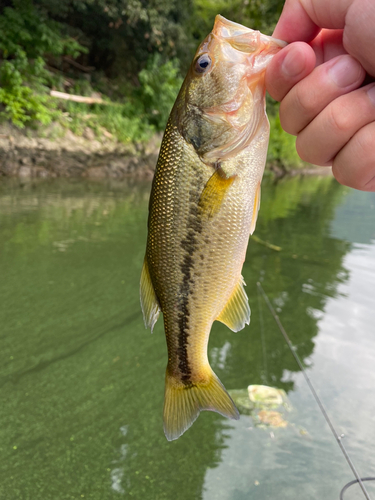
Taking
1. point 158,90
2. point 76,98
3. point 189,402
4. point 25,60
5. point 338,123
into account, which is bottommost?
point 189,402

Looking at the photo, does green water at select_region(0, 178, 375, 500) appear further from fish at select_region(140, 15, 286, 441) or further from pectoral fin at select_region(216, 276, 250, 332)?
pectoral fin at select_region(216, 276, 250, 332)

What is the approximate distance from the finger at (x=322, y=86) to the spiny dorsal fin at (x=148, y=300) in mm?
852

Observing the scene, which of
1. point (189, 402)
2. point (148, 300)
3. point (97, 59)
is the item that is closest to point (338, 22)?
point (148, 300)

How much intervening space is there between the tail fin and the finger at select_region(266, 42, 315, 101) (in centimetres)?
122

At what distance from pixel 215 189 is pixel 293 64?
0.48m

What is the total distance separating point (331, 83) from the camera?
1.21 metres

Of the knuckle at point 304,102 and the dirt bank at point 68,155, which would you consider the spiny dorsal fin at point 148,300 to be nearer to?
the knuckle at point 304,102

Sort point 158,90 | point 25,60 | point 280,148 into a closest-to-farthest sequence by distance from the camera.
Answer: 1. point 25,60
2. point 158,90
3. point 280,148

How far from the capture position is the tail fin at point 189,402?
5.01ft

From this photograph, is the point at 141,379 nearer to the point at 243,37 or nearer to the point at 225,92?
the point at 225,92

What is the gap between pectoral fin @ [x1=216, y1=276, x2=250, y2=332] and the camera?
1559 millimetres

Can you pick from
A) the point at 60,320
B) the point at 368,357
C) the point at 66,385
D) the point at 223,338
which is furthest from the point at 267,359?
the point at 60,320

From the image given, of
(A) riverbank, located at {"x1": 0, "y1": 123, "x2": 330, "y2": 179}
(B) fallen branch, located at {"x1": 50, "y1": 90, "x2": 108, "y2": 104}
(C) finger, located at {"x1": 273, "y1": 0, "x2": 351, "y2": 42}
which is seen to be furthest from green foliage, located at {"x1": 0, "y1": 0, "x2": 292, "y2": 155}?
(C) finger, located at {"x1": 273, "y1": 0, "x2": 351, "y2": 42}

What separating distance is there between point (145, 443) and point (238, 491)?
74 cm
